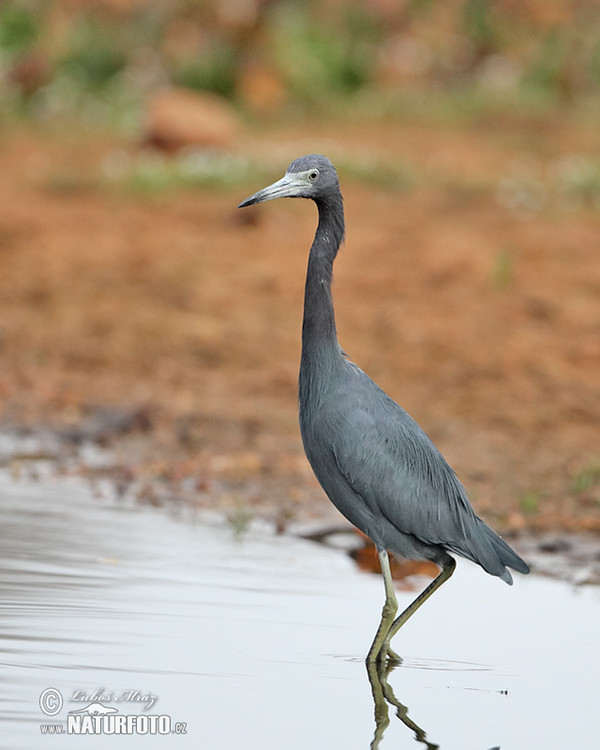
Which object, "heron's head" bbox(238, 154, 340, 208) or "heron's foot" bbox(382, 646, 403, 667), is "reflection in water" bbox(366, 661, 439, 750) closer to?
"heron's foot" bbox(382, 646, 403, 667)

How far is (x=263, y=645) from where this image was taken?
496 cm

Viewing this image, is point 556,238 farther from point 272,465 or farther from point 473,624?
point 473,624

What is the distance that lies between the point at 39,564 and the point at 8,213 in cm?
843

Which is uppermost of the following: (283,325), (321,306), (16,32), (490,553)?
(321,306)

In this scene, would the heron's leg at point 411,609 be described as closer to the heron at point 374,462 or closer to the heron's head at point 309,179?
the heron at point 374,462

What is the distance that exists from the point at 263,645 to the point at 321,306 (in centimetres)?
138

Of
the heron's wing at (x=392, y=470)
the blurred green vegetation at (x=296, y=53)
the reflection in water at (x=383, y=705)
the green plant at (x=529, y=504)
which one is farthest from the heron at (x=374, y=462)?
the blurred green vegetation at (x=296, y=53)

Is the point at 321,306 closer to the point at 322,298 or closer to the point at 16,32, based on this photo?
the point at 322,298

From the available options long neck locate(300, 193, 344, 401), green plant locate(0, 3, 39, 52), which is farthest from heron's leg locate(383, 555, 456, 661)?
green plant locate(0, 3, 39, 52)

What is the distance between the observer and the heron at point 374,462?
516cm

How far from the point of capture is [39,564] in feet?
18.9

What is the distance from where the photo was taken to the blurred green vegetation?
19266mm

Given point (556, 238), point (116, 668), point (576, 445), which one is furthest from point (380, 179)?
point (116, 668)

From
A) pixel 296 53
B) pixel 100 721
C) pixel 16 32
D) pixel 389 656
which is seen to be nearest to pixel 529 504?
pixel 389 656
